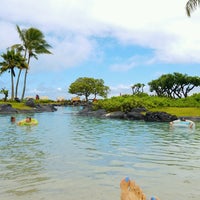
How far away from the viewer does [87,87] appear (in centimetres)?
10575

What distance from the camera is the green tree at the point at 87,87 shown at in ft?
348

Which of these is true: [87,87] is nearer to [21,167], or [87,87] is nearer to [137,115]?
[137,115]

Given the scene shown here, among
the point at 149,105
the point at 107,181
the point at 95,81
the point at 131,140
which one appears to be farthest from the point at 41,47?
the point at 107,181

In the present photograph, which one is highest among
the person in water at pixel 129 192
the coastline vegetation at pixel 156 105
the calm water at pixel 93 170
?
the coastline vegetation at pixel 156 105

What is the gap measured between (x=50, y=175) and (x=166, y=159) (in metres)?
5.46

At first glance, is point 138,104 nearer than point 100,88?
Yes

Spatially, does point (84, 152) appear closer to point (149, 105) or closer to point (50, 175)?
point (50, 175)

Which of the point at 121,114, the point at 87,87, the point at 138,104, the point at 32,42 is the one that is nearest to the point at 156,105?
the point at 138,104

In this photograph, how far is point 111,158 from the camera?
1360 centimetres

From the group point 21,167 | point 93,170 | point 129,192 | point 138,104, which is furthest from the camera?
point 138,104

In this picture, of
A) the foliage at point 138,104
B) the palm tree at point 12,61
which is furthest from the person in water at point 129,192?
the palm tree at point 12,61

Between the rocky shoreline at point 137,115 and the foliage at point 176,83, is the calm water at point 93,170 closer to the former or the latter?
the rocky shoreline at point 137,115

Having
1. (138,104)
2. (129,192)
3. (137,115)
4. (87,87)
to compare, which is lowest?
(129,192)

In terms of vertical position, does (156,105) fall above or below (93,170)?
above
